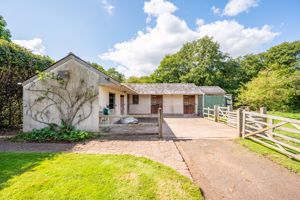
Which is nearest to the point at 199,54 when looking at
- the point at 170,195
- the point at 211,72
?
the point at 211,72

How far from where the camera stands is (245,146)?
20.0 feet

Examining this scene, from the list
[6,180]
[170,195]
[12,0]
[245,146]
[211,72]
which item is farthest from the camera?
[211,72]

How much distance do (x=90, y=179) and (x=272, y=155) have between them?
515 cm

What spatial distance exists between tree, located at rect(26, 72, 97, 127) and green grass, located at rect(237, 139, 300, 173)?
6573mm

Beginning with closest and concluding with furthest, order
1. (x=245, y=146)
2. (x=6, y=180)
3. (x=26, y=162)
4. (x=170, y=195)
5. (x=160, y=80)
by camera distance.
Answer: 1. (x=170, y=195)
2. (x=6, y=180)
3. (x=26, y=162)
4. (x=245, y=146)
5. (x=160, y=80)

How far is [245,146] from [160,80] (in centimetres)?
2828

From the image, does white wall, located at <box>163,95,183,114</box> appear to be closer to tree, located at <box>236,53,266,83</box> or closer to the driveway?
the driveway

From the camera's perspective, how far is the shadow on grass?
11.4 ft

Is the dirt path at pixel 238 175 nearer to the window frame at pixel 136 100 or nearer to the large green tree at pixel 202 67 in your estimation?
the window frame at pixel 136 100

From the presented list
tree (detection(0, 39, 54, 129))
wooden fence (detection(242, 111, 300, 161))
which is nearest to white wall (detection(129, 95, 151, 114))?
tree (detection(0, 39, 54, 129))

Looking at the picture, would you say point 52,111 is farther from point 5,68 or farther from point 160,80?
point 160,80

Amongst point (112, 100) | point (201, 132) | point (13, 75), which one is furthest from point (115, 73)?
point (201, 132)

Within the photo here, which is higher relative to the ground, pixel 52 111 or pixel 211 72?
pixel 211 72

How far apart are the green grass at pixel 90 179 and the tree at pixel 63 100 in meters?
3.31
